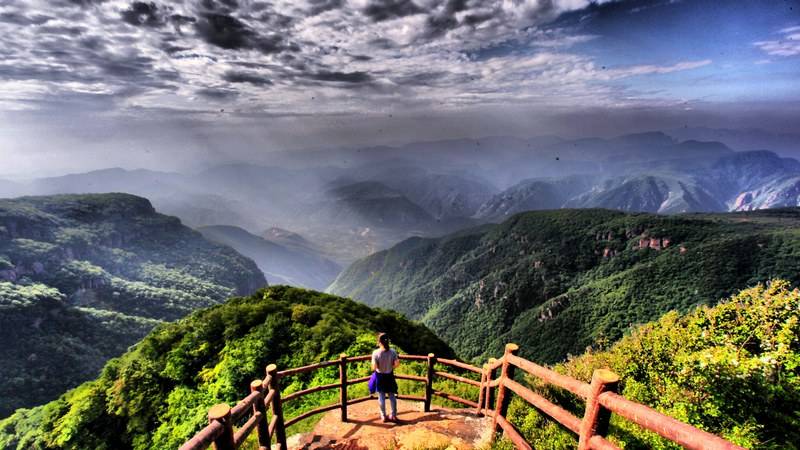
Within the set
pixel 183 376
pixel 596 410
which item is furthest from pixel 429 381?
pixel 183 376

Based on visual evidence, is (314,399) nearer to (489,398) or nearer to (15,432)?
(489,398)

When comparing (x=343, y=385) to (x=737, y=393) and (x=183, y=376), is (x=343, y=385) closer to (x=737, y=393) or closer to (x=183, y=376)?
(x=737, y=393)

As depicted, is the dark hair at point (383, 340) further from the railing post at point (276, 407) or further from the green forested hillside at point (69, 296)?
the green forested hillside at point (69, 296)

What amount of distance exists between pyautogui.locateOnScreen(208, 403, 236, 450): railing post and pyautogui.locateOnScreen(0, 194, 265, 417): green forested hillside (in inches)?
3948

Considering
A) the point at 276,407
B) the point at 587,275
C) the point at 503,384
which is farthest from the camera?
the point at 587,275

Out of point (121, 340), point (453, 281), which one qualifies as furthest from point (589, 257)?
point (121, 340)

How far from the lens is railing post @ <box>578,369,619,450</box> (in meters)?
3.62

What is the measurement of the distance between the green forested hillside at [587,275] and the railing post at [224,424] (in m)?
86.2

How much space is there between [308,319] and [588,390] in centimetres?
2110

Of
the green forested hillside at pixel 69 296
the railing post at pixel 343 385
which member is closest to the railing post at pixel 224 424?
the railing post at pixel 343 385

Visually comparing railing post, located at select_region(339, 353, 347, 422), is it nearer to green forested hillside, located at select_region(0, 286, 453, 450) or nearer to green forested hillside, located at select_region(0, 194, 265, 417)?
green forested hillside, located at select_region(0, 286, 453, 450)

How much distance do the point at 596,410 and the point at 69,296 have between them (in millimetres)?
181269

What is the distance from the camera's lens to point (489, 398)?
8.20 metres

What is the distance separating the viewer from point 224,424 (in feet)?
12.9
